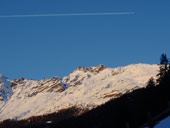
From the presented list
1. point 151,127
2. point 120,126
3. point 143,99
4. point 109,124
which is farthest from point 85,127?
point 151,127

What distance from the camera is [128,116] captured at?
6400 cm

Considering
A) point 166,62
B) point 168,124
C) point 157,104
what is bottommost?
A: point 168,124

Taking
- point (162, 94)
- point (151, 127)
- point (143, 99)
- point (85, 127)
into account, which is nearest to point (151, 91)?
point (143, 99)

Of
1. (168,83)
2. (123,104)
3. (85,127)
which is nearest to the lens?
(168,83)

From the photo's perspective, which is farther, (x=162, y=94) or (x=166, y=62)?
(x=166, y=62)

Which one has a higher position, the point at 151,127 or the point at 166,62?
the point at 166,62

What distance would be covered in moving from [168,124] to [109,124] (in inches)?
2054

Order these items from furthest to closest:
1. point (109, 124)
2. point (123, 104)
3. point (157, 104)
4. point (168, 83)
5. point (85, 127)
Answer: point (85, 127)
point (109, 124)
point (123, 104)
point (168, 83)
point (157, 104)

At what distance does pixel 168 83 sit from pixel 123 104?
10.8 metres

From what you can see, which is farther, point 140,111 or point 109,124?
point 109,124

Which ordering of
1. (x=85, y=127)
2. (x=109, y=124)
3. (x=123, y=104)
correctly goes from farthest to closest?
(x=85, y=127) < (x=109, y=124) < (x=123, y=104)

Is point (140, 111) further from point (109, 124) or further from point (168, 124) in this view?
point (168, 124)

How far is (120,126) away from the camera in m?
69.6

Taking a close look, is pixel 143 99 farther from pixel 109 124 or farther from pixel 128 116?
pixel 109 124
